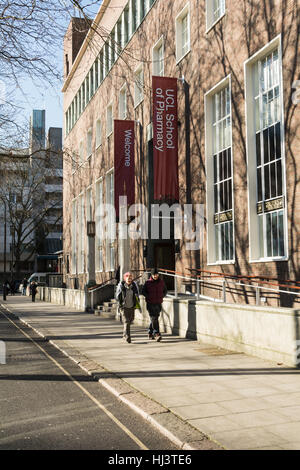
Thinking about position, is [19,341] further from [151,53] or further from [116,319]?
[151,53]

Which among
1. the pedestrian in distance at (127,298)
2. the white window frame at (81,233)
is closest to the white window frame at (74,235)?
the white window frame at (81,233)

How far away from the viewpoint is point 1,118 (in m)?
15.7

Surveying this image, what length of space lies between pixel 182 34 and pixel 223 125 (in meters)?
5.97

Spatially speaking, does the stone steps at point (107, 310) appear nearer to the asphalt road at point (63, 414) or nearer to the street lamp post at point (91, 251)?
the street lamp post at point (91, 251)

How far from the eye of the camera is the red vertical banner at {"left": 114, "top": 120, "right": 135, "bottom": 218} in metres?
27.2

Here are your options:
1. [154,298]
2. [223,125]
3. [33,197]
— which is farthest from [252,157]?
[33,197]

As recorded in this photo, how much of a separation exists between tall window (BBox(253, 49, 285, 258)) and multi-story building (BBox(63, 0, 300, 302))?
0.03m

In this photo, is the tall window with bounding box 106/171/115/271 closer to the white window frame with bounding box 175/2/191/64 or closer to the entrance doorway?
the entrance doorway

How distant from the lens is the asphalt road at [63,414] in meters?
5.13

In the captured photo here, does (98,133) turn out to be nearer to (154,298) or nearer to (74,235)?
(74,235)

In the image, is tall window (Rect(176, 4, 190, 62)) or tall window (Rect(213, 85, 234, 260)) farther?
tall window (Rect(176, 4, 190, 62))

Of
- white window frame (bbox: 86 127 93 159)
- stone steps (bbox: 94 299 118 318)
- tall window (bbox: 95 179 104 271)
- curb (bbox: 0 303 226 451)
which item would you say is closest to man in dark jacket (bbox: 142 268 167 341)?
curb (bbox: 0 303 226 451)

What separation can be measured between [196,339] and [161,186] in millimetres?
9281
